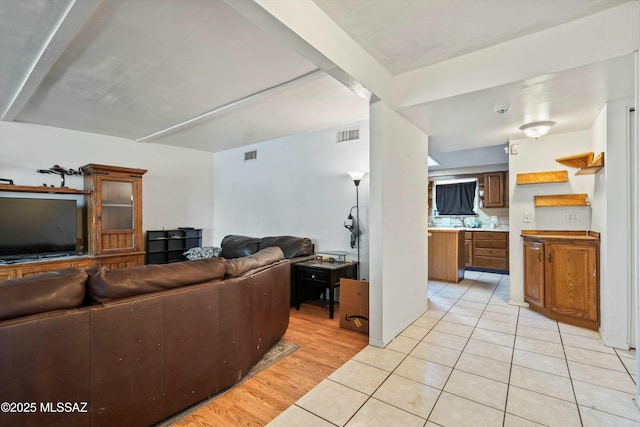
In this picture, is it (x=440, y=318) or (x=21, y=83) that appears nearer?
(x=21, y=83)

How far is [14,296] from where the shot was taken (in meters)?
1.28

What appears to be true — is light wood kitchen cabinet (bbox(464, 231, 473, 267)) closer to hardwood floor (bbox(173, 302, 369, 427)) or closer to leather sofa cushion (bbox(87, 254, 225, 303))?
hardwood floor (bbox(173, 302, 369, 427))

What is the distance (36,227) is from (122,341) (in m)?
3.74

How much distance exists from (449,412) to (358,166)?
121 inches

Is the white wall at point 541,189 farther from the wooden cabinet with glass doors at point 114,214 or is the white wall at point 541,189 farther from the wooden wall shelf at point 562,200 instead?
the wooden cabinet with glass doors at point 114,214

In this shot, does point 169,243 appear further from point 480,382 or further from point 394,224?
point 480,382

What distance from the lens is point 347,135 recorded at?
4.30 meters

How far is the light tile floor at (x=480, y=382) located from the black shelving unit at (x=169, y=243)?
13.5ft

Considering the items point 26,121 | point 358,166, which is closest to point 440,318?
point 358,166

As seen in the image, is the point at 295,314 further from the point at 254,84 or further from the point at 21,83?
the point at 21,83

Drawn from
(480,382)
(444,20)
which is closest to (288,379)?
(480,382)

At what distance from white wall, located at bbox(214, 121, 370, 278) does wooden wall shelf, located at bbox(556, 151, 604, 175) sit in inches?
90.0

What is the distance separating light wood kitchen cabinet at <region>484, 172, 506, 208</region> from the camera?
6.34 metres

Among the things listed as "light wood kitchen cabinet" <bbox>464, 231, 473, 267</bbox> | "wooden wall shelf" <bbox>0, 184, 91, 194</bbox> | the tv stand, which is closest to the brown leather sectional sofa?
the tv stand
